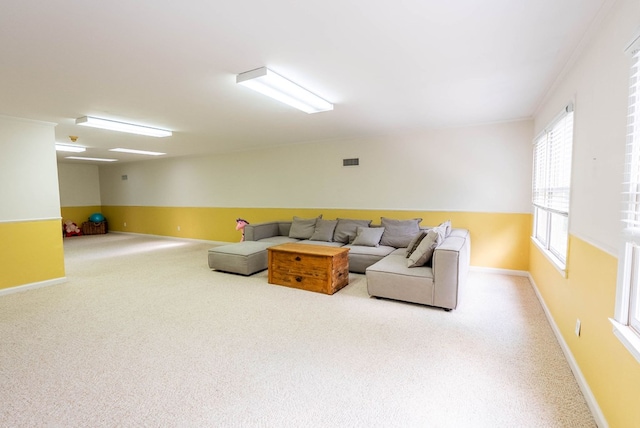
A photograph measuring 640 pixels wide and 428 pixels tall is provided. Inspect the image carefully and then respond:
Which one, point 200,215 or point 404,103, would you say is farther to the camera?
point 200,215

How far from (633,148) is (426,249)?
214cm

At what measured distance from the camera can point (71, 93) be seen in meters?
3.02

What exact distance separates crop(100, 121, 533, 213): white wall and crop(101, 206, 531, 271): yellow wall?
134 mm

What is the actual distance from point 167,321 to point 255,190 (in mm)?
4109

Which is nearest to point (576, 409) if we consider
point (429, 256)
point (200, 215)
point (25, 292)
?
point (429, 256)

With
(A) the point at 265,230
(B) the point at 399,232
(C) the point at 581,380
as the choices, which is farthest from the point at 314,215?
(C) the point at 581,380

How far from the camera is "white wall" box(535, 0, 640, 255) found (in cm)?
157

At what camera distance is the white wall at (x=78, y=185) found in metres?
9.00

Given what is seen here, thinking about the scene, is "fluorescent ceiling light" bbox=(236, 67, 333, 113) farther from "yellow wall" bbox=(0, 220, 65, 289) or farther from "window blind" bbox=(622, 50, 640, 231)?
"yellow wall" bbox=(0, 220, 65, 289)

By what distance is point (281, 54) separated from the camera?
2.25 meters

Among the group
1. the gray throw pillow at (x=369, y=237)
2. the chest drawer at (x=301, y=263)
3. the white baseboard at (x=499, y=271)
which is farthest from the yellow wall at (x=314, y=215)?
the chest drawer at (x=301, y=263)

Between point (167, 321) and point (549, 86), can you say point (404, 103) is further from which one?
point (167, 321)

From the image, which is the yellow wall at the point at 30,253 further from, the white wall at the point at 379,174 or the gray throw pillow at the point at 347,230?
the gray throw pillow at the point at 347,230

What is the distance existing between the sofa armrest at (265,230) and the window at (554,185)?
4.12 m
